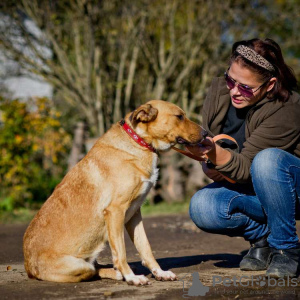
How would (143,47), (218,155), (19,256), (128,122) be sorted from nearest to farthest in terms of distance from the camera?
(218,155)
(128,122)
(19,256)
(143,47)

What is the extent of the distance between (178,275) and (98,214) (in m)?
0.87

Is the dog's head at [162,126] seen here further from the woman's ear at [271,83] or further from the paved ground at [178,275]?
the paved ground at [178,275]

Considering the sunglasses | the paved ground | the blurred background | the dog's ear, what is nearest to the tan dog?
the dog's ear

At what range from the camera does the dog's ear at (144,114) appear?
4092mm

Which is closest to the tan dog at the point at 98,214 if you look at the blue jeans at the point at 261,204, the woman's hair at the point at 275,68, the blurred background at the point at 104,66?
the blue jeans at the point at 261,204

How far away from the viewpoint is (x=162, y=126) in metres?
4.20

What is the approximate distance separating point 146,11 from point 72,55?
2212 millimetres

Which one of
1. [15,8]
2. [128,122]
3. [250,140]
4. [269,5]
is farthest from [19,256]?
[269,5]

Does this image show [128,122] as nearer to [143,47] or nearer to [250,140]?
[250,140]

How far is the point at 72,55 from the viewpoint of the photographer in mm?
10992

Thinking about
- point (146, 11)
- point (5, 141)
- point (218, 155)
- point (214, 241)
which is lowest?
point (214, 241)

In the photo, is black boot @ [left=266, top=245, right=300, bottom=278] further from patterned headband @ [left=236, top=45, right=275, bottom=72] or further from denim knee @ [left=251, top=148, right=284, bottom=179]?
patterned headband @ [left=236, top=45, right=275, bottom=72]

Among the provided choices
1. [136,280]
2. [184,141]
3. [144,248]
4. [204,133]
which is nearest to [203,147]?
[204,133]

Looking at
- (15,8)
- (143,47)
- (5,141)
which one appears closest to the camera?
(5,141)
